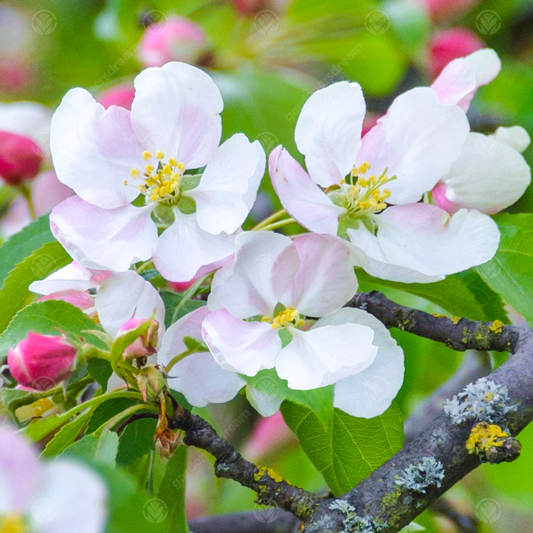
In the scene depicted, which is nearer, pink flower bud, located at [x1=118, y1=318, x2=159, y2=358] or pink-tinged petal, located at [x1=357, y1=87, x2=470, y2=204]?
pink flower bud, located at [x1=118, y1=318, x2=159, y2=358]

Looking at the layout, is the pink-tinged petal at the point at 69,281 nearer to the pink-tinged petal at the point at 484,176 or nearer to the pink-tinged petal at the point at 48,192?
the pink-tinged petal at the point at 484,176

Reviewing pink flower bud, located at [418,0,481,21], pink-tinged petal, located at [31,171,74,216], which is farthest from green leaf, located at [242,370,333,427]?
pink flower bud, located at [418,0,481,21]

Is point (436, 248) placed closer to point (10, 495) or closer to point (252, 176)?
point (252, 176)

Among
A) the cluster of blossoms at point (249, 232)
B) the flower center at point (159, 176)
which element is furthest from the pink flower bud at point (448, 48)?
the flower center at point (159, 176)

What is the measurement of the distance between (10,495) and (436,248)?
449mm

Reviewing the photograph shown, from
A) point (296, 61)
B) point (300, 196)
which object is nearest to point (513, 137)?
point (300, 196)

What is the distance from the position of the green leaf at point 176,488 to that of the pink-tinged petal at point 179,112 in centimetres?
29

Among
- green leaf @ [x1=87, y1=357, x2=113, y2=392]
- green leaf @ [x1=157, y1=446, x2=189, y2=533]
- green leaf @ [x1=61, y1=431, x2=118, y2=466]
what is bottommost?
green leaf @ [x1=157, y1=446, x2=189, y2=533]

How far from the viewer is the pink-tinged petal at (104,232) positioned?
1.98ft

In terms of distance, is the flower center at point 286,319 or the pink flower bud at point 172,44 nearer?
the flower center at point 286,319

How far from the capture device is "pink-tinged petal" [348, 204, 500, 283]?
0.64m

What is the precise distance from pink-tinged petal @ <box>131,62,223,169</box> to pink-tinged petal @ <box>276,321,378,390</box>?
8.2 inches

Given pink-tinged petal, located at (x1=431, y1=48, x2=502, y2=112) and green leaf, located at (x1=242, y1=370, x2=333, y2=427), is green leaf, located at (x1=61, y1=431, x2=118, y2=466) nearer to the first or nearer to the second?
green leaf, located at (x1=242, y1=370, x2=333, y2=427)

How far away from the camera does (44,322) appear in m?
0.60
